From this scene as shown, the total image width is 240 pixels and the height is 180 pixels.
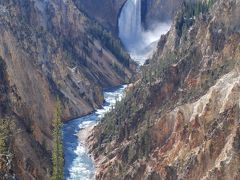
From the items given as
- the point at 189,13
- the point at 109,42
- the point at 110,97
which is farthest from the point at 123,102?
the point at 109,42

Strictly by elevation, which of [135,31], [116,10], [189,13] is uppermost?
[116,10]

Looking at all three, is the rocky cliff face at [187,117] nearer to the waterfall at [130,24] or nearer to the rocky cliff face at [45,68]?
the rocky cliff face at [45,68]

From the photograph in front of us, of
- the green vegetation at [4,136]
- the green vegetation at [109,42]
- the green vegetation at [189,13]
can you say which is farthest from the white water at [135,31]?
the green vegetation at [4,136]

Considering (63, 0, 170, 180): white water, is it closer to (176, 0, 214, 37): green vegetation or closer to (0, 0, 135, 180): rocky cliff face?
(0, 0, 135, 180): rocky cliff face

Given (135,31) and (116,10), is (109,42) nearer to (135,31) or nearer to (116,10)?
(135,31)

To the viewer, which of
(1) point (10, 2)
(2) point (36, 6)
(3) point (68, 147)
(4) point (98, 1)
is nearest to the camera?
(3) point (68, 147)

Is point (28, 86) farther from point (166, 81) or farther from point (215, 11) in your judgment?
point (215, 11)

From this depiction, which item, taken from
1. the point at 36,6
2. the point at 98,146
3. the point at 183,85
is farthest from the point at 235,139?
the point at 36,6
